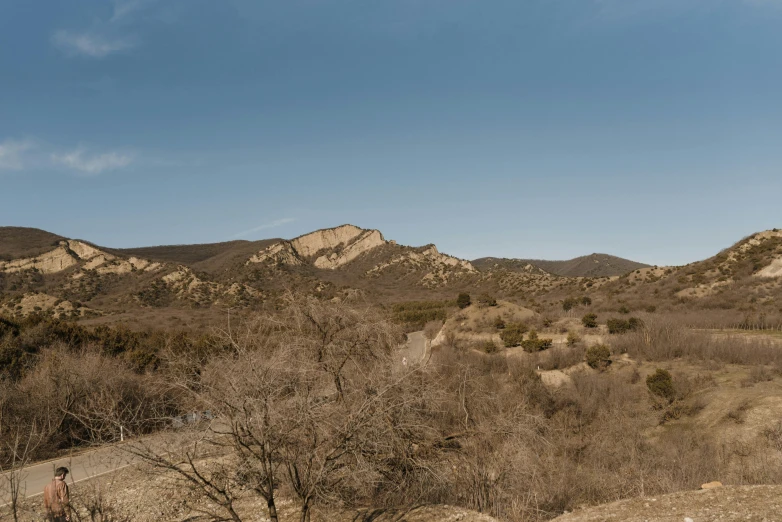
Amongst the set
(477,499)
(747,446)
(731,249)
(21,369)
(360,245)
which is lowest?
(747,446)

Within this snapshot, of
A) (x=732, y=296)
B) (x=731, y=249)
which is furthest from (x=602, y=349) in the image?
(x=731, y=249)

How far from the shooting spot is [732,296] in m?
36.7

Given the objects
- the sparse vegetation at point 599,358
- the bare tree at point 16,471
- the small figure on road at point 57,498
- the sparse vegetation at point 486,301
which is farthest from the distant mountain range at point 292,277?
the sparse vegetation at point 486,301

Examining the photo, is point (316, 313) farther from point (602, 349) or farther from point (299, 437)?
point (602, 349)

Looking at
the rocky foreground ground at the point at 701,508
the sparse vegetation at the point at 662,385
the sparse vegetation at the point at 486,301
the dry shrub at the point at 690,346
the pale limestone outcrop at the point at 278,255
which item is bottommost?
the sparse vegetation at the point at 662,385

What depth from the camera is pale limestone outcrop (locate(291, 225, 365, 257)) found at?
10756 cm

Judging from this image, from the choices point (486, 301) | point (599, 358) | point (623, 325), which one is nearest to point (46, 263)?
point (486, 301)

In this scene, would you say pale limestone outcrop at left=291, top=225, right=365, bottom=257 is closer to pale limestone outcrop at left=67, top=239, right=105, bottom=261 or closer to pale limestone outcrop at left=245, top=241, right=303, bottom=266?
pale limestone outcrop at left=245, top=241, right=303, bottom=266

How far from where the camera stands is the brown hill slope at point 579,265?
115 m

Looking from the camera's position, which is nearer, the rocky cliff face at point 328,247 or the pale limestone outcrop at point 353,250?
the rocky cliff face at point 328,247

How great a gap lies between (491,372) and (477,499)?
47.8 feet

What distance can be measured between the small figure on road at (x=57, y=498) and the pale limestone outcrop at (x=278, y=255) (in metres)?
80.4

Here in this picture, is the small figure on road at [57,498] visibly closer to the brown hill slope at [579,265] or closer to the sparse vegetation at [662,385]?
the sparse vegetation at [662,385]

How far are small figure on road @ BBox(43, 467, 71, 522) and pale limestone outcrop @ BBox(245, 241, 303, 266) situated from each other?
80.4 metres
